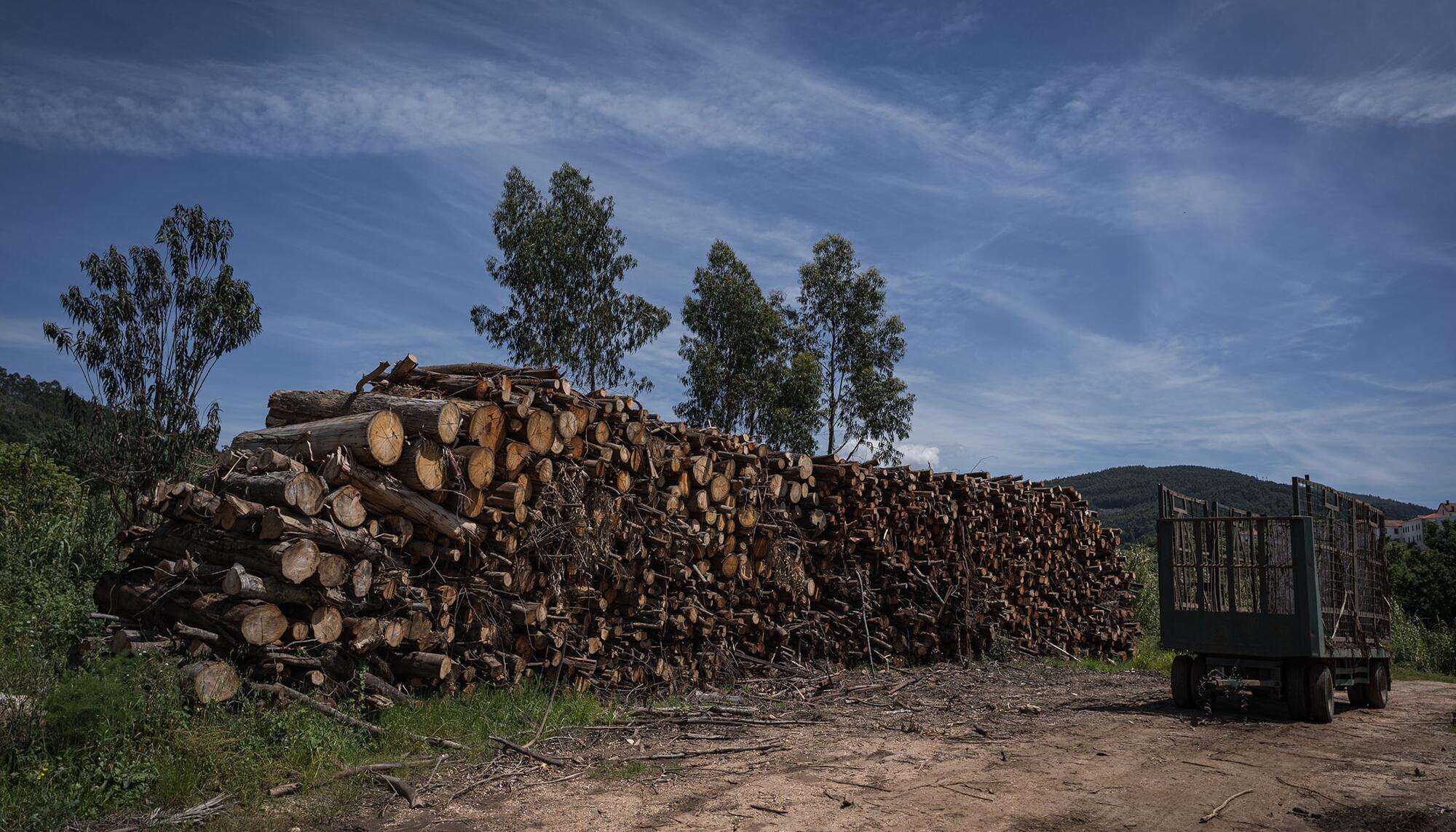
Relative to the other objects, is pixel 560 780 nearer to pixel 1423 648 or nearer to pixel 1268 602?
pixel 1268 602

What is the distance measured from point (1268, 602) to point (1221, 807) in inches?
171

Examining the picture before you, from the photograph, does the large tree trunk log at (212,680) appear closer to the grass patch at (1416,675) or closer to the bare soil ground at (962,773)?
the bare soil ground at (962,773)

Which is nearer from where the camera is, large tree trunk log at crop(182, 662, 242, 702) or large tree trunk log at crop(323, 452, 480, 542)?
large tree trunk log at crop(182, 662, 242, 702)

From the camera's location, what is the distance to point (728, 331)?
88.3 feet

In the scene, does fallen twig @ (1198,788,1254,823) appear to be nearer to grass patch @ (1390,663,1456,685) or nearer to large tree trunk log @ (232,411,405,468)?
large tree trunk log @ (232,411,405,468)

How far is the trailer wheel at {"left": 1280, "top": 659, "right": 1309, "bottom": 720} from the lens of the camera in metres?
8.80

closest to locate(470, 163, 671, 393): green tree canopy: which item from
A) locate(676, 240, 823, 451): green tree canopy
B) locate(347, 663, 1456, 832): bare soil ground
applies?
locate(676, 240, 823, 451): green tree canopy

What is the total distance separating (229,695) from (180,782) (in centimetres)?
79

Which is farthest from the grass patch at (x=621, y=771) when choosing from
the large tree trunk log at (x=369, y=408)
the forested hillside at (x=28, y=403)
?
the forested hillside at (x=28, y=403)

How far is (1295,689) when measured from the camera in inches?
348

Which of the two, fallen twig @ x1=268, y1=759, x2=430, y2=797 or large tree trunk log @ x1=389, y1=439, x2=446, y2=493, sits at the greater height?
large tree trunk log @ x1=389, y1=439, x2=446, y2=493

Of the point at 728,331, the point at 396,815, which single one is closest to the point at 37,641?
the point at 396,815

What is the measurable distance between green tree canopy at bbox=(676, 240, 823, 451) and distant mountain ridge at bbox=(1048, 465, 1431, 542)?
3304cm

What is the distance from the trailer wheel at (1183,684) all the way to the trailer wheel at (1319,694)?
3.52ft
